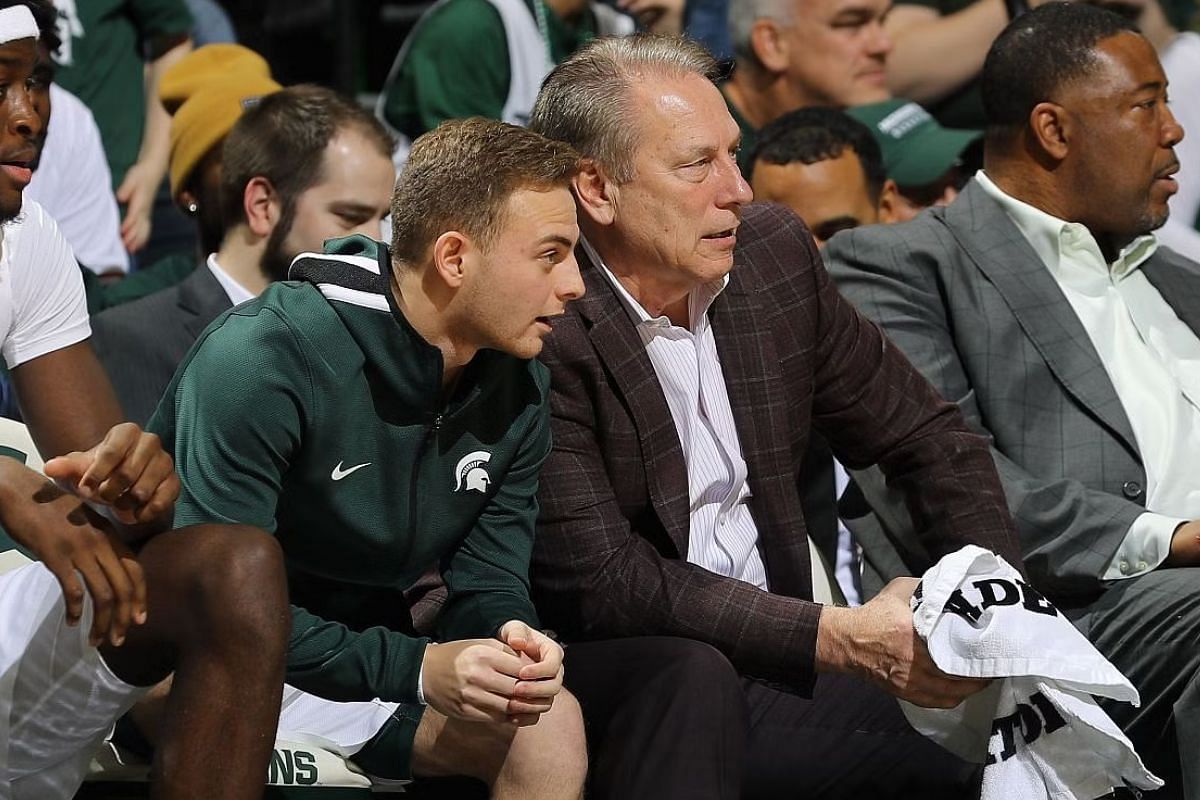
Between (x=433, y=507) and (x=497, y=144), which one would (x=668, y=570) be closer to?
(x=433, y=507)

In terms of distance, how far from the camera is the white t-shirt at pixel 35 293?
9.93ft

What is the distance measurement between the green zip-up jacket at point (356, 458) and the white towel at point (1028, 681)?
2.19 ft

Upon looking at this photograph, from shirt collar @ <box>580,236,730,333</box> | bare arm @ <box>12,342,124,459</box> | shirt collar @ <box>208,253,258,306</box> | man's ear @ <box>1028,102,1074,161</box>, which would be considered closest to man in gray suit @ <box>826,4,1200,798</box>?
man's ear @ <box>1028,102,1074,161</box>

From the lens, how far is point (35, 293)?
120 inches

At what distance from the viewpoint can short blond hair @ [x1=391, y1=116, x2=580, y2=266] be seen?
2768 mm

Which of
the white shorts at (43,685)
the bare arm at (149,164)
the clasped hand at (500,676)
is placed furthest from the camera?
the bare arm at (149,164)

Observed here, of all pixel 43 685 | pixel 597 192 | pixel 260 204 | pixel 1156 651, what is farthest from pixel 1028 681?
pixel 260 204

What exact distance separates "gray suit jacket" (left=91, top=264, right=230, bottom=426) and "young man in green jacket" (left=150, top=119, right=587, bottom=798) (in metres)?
1.11

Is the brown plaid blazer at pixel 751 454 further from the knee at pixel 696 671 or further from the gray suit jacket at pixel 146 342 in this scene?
the gray suit jacket at pixel 146 342

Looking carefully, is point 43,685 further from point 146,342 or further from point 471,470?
point 146,342

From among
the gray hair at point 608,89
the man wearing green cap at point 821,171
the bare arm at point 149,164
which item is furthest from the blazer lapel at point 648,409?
the bare arm at point 149,164

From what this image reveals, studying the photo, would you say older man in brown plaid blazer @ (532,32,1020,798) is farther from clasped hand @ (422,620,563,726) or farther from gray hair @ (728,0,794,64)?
gray hair @ (728,0,794,64)

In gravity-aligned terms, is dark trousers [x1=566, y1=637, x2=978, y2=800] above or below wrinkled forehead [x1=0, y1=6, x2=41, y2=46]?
below

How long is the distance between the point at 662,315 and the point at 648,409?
24cm
